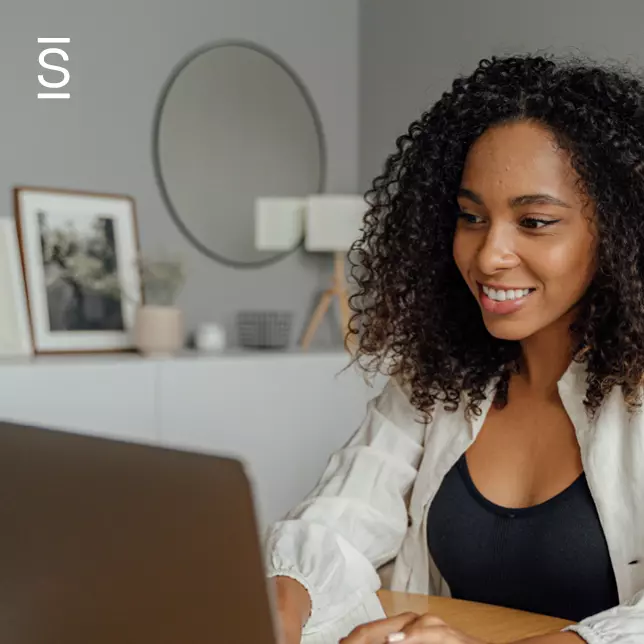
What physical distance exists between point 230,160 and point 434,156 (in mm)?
2389

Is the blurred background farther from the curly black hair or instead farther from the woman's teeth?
the woman's teeth

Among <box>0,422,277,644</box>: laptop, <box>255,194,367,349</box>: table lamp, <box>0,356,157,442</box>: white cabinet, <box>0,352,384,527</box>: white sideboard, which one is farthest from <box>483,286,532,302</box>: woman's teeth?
<box>255,194,367,349</box>: table lamp

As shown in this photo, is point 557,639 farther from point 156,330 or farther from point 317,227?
point 317,227

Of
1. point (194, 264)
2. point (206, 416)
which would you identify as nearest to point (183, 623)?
point (206, 416)

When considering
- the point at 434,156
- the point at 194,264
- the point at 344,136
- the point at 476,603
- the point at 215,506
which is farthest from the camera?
the point at 344,136

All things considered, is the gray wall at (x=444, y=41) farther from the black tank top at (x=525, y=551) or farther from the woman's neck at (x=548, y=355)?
the black tank top at (x=525, y=551)

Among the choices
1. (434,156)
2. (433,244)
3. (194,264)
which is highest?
(434,156)

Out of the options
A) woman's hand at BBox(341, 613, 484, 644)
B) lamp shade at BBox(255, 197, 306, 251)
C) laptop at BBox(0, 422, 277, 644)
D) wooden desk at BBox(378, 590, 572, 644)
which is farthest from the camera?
lamp shade at BBox(255, 197, 306, 251)

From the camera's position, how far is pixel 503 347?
4.91 ft

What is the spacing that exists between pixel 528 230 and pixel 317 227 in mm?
2464

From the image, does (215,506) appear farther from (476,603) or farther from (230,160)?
(230,160)

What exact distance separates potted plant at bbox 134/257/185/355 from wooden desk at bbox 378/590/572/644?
1.92m

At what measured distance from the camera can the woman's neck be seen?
140cm

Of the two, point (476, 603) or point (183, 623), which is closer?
point (183, 623)
